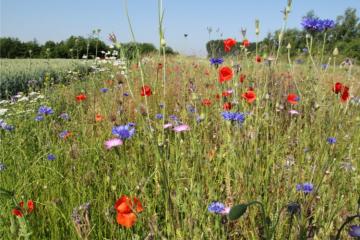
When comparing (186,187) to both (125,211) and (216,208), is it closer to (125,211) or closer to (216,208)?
(216,208)

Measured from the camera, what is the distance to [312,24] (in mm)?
1845

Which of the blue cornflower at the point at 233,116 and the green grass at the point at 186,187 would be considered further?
the blue cornflower at the point at 233,116

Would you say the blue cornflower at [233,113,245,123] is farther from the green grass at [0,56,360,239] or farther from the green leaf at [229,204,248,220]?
the green leaf at [229,204,248,220]

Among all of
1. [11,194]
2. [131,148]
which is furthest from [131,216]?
[131,148]

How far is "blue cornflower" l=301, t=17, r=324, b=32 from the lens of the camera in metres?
1.83

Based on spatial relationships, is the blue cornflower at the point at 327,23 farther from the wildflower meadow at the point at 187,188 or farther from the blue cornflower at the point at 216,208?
the blue cornflower at the point at 216,208

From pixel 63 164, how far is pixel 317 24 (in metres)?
1.65

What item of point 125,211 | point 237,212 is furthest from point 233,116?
point 237,212

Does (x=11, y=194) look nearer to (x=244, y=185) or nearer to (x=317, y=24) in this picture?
(x=244, y=185)

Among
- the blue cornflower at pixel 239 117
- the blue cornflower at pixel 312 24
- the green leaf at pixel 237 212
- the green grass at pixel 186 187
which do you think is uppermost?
the blue cornflower at pixel 312 24

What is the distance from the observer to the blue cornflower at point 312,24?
183 cm

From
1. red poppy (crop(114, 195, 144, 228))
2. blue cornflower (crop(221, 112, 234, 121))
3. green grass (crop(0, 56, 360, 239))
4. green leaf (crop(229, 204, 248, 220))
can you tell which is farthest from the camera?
blue cornflower (crop(221, 112, 234, 121))

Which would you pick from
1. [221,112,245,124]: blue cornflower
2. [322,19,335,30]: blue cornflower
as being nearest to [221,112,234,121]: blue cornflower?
[221,112,245,124]: blue cornflower

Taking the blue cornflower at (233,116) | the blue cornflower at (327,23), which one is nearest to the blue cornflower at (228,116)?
the blue cornflower at (233,116)
